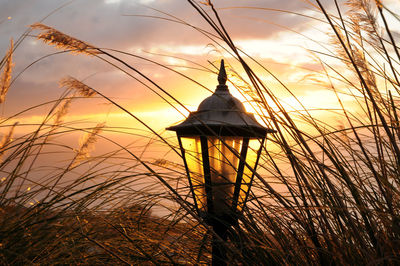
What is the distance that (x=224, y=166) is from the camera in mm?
2021

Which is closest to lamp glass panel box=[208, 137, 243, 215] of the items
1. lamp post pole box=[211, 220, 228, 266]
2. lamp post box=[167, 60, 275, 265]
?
lamp post box=[167, 60, 275, 265]

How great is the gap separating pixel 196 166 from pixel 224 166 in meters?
0.15

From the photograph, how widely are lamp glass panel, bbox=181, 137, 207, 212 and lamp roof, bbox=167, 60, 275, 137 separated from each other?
46 mm

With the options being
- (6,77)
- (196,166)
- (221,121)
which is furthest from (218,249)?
(6,77)

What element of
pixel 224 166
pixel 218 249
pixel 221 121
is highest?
pixel 221 121

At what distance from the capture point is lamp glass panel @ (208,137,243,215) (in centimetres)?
202

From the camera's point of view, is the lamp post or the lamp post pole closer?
the lamp post

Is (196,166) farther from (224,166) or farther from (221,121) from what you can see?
(221,121)

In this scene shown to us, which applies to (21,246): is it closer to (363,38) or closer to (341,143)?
(341,143)

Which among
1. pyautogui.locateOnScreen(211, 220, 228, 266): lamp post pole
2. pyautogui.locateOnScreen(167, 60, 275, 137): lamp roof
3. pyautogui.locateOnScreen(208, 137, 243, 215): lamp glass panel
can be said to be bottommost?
pyautogui.locateOnScreen(211, 220, 228, 266): lamp post pole

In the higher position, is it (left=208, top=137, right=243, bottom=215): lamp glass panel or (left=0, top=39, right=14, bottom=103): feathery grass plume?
(left=0, top=39, right=14, bottom=103): feathery grass plume

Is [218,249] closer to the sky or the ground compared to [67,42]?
closer to the ground

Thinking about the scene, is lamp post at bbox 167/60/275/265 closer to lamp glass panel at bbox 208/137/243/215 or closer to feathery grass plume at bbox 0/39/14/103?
lamp glass panel at bbox 208/137/243/215

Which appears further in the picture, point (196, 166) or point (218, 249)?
point (218, 249)
